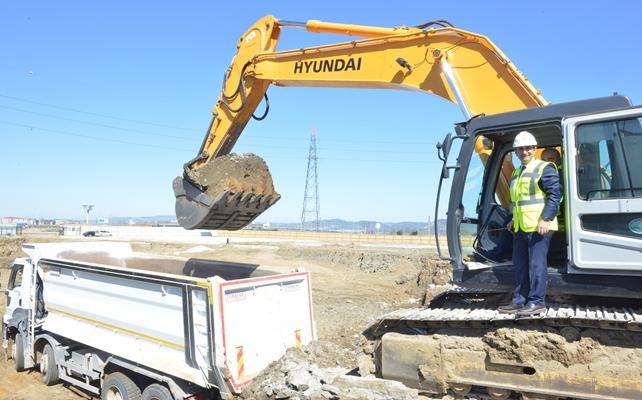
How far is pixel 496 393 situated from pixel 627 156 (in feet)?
7.00

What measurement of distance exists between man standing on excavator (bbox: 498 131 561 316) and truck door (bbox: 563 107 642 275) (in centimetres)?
15

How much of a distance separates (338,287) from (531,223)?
13639 millimetres

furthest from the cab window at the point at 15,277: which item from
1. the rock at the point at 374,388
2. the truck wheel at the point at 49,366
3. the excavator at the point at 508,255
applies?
the excavator at the point at 508,255

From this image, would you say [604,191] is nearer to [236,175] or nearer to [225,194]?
[225,194]

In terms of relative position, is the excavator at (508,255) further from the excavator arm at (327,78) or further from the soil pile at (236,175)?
the soil pile at (236,175)

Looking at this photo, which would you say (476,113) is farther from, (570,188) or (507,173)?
(570,188)

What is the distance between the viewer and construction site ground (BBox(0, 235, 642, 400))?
4.26 metres

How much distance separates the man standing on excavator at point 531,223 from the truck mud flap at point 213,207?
3974 millimetres

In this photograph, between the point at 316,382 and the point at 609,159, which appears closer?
the point at 609,159

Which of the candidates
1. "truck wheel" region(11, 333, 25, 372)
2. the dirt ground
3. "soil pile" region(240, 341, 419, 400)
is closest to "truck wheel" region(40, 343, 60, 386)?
the dirt ground

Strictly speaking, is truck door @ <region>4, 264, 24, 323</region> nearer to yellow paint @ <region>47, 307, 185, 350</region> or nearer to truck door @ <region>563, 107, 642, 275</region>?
yellow paint @ <region>47, 307, 185, 350</region>

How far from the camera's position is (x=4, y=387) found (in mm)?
7938

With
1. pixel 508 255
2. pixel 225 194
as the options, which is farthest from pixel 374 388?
pixel 225 194

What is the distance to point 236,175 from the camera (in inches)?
298
